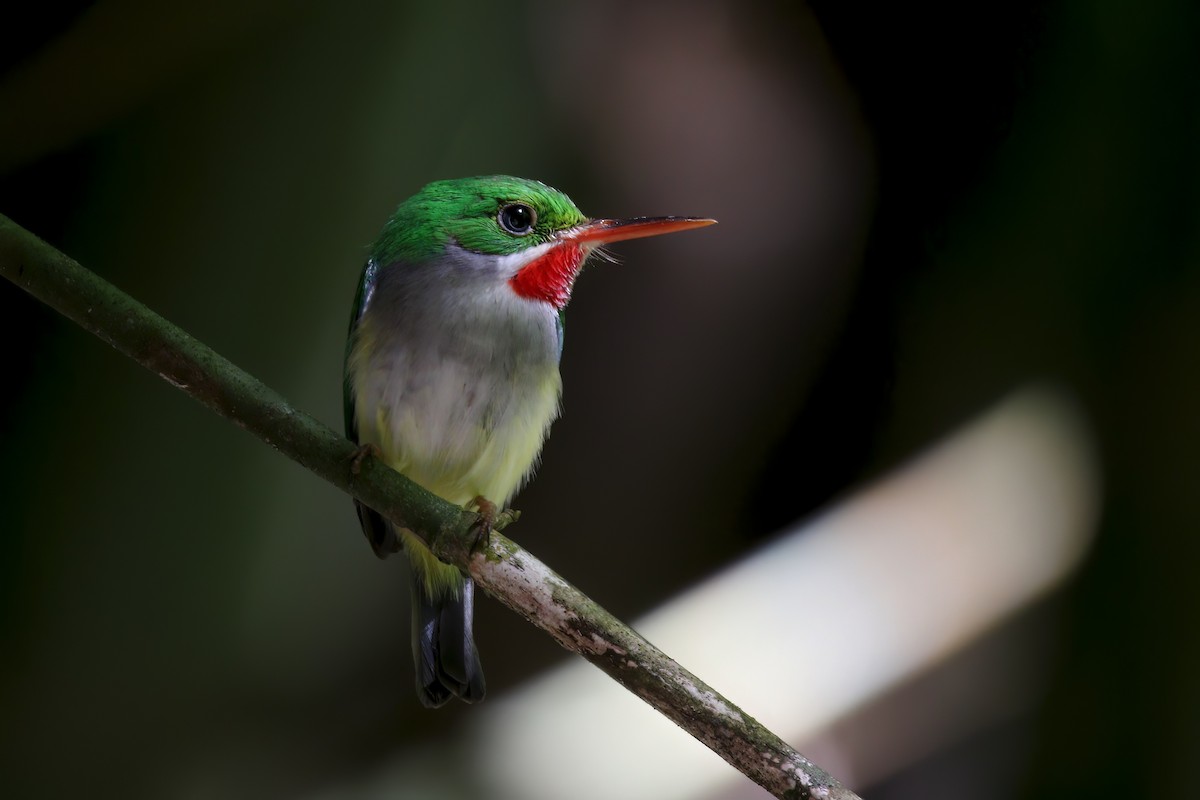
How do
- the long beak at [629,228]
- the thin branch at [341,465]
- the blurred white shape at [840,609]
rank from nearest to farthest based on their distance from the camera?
the thin branch at [341,465], the long beak at [629,228], the blurred white shape at [840,609]

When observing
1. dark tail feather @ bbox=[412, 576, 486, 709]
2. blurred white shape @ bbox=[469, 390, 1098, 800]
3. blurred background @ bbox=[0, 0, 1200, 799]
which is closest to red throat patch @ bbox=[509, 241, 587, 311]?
dark tail feather @ bbox=[412, 576, 486, 709]

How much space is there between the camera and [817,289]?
2.21 meters

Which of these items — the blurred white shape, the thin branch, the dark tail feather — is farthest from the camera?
the blurred white shape

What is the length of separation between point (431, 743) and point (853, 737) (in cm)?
79

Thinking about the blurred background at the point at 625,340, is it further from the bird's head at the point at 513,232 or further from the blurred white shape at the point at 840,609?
the bird's head at the point at 513,232

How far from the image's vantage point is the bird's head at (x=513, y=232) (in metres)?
1.22

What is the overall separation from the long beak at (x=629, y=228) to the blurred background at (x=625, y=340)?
2.26ft

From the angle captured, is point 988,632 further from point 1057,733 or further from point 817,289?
point 817,289

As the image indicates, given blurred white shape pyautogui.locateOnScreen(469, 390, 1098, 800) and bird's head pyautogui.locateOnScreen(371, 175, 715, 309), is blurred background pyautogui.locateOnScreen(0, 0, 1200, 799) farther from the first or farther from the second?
bird's head pyautogui.locateOnScreen(371, 175, 715, 309)

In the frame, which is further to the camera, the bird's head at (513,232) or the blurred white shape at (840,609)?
the blurred white shape at (840,609)

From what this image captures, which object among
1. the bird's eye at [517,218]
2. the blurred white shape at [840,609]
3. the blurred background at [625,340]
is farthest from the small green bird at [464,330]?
the blurred white shape at [840,609]

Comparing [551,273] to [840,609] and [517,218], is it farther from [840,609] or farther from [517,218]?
[840,609]

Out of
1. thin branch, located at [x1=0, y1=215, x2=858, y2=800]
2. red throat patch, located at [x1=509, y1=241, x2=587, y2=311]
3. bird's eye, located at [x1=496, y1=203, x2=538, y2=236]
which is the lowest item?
thin branch, located at [x1=0, y1=215, x2=858, y2=800]

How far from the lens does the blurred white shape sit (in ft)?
6.43
